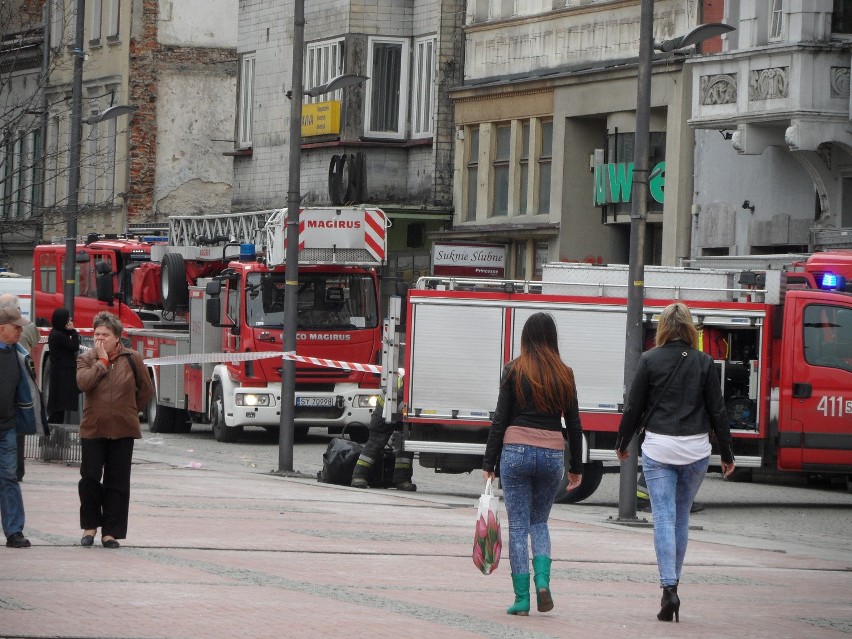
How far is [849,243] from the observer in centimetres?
2664

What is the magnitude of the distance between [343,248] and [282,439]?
5.65m

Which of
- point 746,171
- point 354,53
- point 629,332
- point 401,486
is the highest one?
point 354,53

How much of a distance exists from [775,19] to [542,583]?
65.4 feet

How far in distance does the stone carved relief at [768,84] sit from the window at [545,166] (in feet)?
27.0

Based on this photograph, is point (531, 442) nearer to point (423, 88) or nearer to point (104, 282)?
point (104, 282)

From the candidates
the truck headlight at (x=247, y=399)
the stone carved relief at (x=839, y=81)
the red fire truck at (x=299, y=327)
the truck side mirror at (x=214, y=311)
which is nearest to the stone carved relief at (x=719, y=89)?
the stone carved relief at (x=839, y=81)

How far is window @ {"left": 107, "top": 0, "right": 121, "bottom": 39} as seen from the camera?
57469 mm

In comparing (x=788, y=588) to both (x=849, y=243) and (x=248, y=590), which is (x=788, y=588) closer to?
(x=248, y=590)

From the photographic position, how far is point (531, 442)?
10.8 meters

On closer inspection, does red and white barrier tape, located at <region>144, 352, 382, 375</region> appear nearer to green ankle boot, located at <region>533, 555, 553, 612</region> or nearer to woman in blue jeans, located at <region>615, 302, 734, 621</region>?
woman in blue jeans, located at <region>615, 302, 734, 621</region>

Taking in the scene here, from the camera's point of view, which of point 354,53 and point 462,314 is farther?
point 354,53

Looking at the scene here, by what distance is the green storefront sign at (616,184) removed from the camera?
33.3 m

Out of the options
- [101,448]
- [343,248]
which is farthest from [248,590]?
[343,248]

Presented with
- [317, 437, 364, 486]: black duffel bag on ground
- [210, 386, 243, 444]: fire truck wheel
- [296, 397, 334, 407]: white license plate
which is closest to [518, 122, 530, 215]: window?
[210, 386, 243, 444]: fire truck wheel
